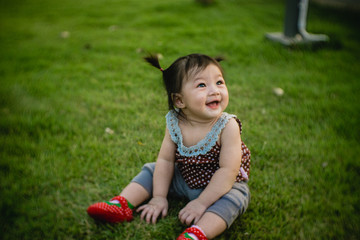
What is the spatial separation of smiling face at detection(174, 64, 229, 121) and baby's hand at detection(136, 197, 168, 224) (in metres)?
0.55

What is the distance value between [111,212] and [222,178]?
2.01 ft

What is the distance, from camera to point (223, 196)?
1.49 meters

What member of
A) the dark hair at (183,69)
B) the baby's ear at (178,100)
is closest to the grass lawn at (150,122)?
the baby's ear at (178,100)

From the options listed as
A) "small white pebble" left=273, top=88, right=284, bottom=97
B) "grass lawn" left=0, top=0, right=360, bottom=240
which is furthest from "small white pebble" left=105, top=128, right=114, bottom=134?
"small white pebble" left=273, top=88, right=284, bottom=97

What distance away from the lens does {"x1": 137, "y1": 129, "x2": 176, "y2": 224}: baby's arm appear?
1594 millimetres

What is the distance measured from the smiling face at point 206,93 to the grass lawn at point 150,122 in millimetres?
612

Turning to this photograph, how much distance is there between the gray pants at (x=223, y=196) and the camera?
4.73 ft

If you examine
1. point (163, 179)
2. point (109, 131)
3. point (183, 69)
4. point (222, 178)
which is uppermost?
point (183, 69)

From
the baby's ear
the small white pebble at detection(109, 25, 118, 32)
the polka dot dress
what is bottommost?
the polka dot dress

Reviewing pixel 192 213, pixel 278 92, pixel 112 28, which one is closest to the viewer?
pixel 192 213

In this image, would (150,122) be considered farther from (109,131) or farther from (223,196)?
(223,196)

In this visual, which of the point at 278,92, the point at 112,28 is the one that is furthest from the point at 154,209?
the point at 112,28

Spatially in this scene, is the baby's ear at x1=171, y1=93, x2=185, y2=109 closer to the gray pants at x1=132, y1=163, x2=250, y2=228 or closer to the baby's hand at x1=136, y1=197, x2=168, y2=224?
the gray pants at x1=132, y1=163, x2=250, y2=228

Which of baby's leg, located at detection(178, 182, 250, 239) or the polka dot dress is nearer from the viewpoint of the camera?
baby's leg, located at detection(178, 182, 250, 239)
